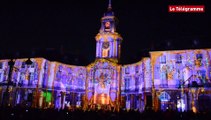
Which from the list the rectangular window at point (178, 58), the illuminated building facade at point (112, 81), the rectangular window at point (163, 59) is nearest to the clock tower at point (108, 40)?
the illuminated building facade at point (112, 81)

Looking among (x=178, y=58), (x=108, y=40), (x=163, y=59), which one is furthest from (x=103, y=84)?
(x=178, y=58)

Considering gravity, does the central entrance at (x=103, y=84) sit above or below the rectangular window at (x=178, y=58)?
below

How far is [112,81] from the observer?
50031 mm

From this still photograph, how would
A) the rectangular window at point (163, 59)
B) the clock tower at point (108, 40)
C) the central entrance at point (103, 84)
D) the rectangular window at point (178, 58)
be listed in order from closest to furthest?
the rectangular window at point (178, 58) < the rectangular window at point (163, 59) < the central entrance at point (103, 84) < the clock tower at point (108, 40)

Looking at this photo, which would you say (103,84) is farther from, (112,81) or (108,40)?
(108,40)

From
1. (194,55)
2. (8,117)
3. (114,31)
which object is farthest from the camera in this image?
(114,31)

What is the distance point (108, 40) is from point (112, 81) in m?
11.7

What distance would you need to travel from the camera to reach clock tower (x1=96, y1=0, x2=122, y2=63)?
179 ft

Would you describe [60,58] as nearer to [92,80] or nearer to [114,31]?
[92,80]

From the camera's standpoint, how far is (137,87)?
4684 centimetres

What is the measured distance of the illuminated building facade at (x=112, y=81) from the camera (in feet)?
119

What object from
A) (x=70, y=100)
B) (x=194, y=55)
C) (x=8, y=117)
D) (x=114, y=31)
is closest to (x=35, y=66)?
(x=70, y=100)

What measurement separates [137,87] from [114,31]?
17.3m

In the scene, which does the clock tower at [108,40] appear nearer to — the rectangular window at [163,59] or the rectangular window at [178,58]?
the rectangular window at [163,59]
